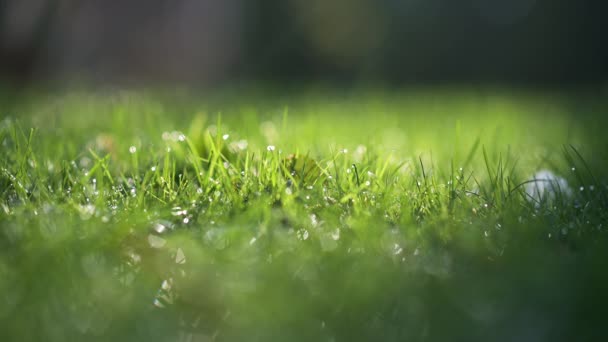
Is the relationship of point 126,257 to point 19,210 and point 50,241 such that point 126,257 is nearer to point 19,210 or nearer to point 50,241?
point 50,241

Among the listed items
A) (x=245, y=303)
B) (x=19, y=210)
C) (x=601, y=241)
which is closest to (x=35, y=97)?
(x=19, y=210)

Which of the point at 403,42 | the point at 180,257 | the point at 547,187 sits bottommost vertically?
the point at 180,257

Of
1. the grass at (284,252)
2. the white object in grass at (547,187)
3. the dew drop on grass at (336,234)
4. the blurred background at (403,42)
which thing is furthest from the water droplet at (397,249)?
the blurred background at (403,42)

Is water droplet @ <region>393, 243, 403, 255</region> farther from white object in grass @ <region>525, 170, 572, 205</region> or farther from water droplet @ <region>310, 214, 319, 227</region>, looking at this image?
white object in grass @ <region>525, 170, 572, 205</region>

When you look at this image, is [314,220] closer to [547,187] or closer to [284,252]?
[284,252]

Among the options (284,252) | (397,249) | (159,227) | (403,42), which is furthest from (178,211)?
(403,42)

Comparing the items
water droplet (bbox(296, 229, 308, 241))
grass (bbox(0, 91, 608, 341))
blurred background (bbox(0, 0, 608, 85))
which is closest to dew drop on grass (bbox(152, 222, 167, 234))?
grass (bbox(0, 91, 608, 341))

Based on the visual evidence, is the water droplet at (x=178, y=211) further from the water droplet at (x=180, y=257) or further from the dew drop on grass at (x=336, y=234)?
the dew drop on grass at (x=336, y=234)
